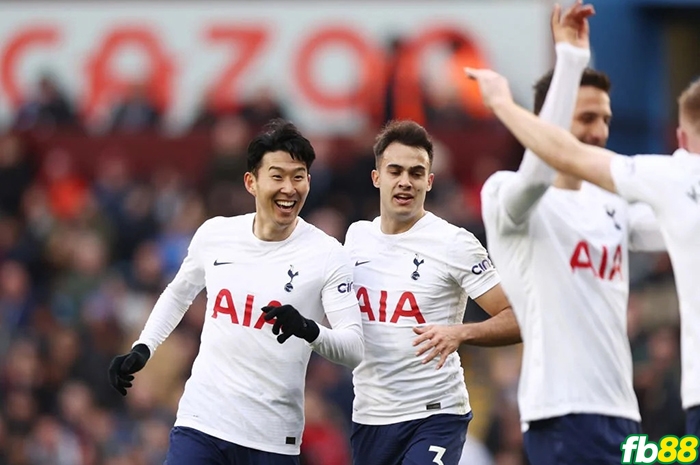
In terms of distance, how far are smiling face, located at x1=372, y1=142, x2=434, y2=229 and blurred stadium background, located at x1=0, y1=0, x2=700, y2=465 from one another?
18.1ft

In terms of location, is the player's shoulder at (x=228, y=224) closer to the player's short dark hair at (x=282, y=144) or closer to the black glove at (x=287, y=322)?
the player's short dark hair at (x=282, y=144)

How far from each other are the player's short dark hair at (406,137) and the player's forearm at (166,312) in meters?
1.28

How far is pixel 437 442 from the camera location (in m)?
7.82

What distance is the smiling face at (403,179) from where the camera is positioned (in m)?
8.03

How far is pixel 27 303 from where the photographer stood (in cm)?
1639

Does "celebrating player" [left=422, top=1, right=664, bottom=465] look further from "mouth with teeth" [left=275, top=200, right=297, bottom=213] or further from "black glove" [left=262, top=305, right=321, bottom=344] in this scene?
"mouth with teeth" [left=275, top=200, right=297, bottom=213]

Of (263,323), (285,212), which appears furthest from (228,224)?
(263,323)

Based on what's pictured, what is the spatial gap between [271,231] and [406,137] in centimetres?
88

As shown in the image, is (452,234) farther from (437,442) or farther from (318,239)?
(437,442)

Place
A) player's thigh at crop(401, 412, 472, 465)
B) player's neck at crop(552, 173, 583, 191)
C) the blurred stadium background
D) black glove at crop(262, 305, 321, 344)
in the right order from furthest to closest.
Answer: the blurred stadium background, player's thigh at crop(401, 412, 472, 465), black glove at crop(262, 305, 321, 344), player's neck at crop(552, 173, 583, 191)

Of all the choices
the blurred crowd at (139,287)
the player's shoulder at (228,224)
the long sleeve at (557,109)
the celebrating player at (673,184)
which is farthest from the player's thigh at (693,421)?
the blurred crowd at (139,287)

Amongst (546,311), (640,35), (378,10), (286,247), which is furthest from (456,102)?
(546,311)

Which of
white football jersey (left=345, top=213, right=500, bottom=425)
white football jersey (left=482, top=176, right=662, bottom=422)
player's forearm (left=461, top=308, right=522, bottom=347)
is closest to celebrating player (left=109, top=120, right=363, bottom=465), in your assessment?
white football jersey (left=345, top=213, right=500, bottom=425)

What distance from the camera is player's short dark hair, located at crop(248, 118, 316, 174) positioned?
7.85 metres
